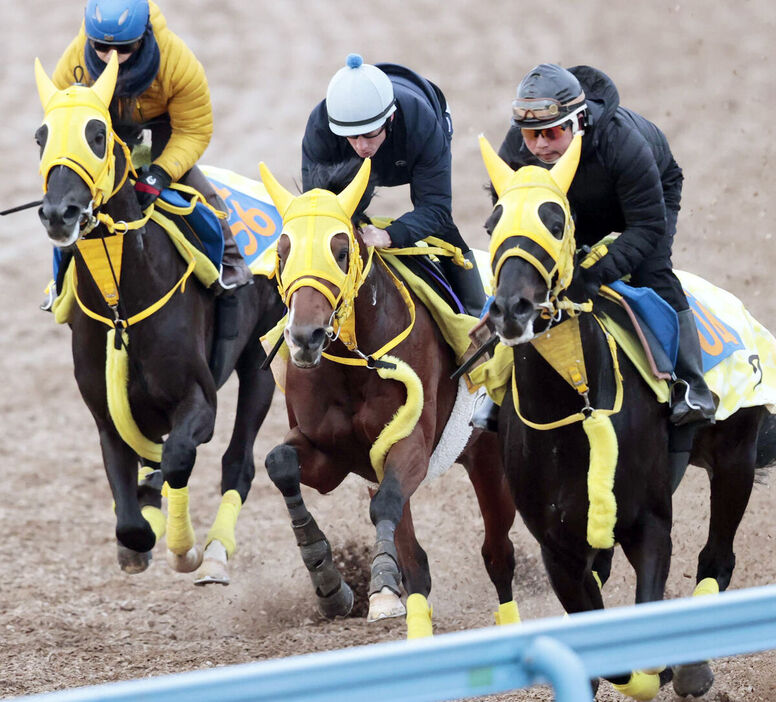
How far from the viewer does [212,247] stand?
20.3 feet

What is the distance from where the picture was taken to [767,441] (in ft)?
19.2

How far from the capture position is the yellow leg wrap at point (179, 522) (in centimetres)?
587

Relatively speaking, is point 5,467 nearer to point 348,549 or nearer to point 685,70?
point 348,549

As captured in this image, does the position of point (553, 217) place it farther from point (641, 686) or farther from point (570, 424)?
point (641, 686)

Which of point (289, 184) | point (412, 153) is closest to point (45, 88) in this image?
point (412, 153)

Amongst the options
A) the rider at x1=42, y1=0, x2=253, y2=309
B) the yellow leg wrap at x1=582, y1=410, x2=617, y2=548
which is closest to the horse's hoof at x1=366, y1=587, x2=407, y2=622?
the yellow leg wrap at x1=582, y1=410, x2=617, y2=548

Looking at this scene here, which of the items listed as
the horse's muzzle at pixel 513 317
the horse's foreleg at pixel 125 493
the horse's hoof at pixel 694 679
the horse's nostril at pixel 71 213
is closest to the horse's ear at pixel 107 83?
the horse's nostril at pixel 71 213

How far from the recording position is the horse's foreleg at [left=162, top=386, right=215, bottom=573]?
5738mm

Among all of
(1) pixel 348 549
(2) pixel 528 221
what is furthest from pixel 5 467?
(2) pixel 528 221

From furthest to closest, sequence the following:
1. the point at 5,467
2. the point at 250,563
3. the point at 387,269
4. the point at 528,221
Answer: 1. the point at 5,467
2. the point at 250,563
3. the point at 387,269
4. the point at 528,221

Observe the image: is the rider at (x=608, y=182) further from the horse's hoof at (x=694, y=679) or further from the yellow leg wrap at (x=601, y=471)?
the horse's hoof at (x=694, y=679)

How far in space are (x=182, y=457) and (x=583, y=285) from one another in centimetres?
204

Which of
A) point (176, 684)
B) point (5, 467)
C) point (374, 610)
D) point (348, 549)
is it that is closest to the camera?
point (176, 684)

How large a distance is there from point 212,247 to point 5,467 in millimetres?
3650
